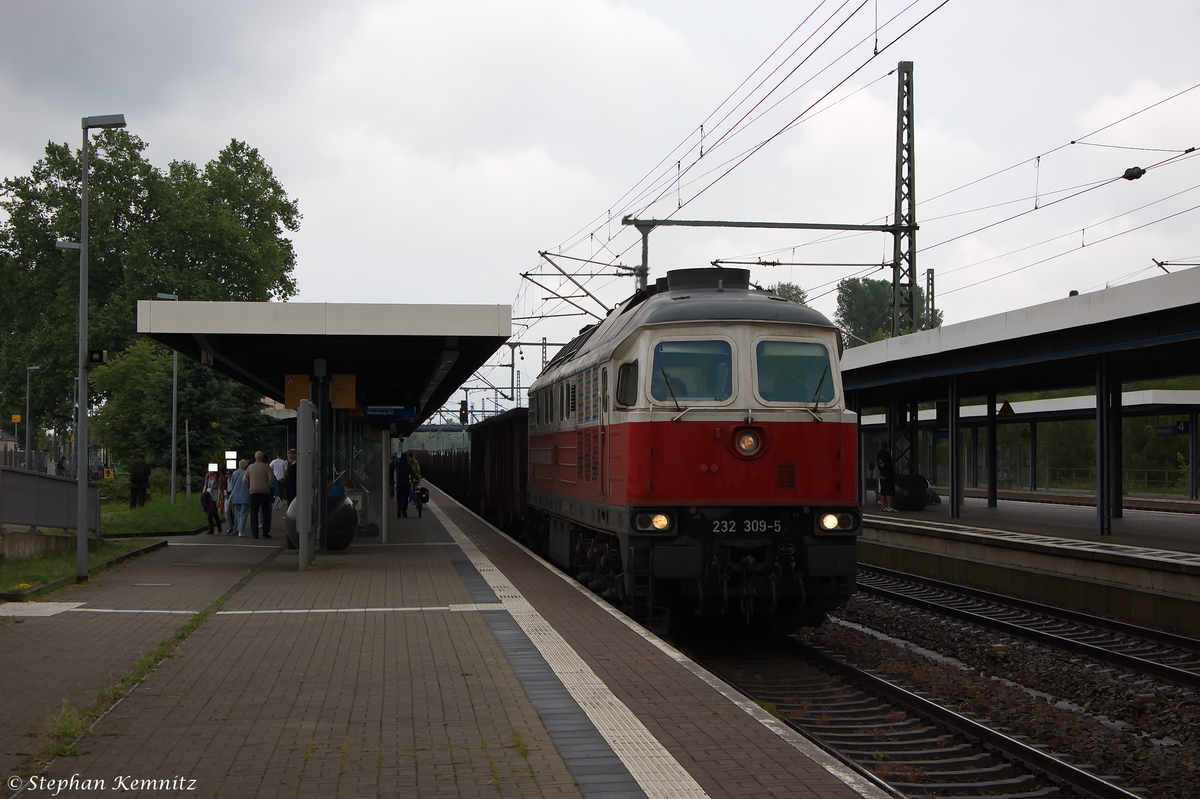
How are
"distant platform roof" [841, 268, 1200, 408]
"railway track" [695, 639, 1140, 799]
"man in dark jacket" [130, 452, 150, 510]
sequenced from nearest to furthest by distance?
"railway track" [695, 639, 1140, 799] → "distant platform roof" [841, 268, 1200, 408] → "man in dark jacket" [130, 452, 150, 510]

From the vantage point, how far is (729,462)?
10328 millimetres

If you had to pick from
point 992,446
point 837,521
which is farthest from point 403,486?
point 837,521

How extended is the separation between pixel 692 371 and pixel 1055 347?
975cm

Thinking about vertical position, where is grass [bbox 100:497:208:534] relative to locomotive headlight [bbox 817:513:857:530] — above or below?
below

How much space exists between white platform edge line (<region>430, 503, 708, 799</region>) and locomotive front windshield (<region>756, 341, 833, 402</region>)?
3140mm

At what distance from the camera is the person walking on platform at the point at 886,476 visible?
2569 centimetres

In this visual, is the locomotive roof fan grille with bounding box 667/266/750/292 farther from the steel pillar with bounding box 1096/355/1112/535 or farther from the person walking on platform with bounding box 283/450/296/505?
the person walking on platform with bounding box 283/450/296/505

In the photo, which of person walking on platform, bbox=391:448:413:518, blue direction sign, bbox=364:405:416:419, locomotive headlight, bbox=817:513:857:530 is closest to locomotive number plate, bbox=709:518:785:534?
locomotive headlight, bbox=817:513:857:530

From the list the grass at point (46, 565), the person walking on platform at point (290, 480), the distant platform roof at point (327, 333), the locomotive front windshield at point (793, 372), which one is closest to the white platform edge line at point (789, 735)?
the locomotive front windshield at point (793, 372)

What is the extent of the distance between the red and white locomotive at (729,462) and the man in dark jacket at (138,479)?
18875 mm

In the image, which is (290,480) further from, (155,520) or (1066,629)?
(1066,629)

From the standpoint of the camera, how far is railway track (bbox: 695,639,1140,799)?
21.7ft

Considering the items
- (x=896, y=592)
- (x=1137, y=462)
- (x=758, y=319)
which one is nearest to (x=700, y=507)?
(x=758, y=319)

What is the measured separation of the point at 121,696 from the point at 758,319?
6466mm
